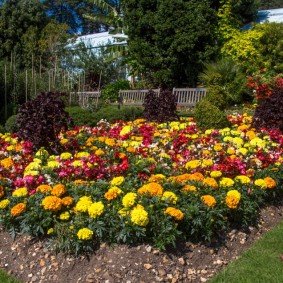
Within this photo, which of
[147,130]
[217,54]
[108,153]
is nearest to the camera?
[108,153]

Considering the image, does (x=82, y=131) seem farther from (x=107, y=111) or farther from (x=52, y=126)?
(x=107, y=111)

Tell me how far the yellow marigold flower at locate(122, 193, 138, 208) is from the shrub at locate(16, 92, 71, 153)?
2.48 metres

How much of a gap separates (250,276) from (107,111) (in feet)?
24.6

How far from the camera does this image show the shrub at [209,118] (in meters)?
7.93

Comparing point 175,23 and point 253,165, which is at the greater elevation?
point 175,23

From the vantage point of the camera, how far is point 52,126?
598 cm

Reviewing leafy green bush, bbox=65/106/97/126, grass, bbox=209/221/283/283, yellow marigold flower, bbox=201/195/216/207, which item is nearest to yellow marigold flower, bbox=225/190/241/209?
yellow marigold flower, bbox=201/195/216/207

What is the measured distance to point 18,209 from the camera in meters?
3.83

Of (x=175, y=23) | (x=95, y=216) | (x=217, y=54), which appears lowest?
(x=95, y=216)

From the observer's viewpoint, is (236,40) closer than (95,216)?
No

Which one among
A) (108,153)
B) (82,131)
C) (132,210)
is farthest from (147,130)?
(132,210)

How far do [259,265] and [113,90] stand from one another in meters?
16.5

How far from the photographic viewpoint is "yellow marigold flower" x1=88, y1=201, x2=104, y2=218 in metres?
3.70

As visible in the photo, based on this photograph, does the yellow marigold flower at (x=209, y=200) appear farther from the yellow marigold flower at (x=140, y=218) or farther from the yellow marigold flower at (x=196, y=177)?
the yellow marigold flower at (x=140, y=218)
